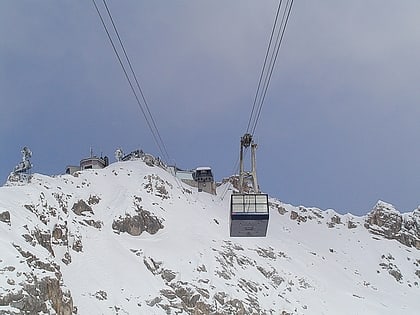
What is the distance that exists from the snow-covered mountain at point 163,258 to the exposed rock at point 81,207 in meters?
0.20

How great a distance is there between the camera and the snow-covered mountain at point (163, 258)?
5244 cm

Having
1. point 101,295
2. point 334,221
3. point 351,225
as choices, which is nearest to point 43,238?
point 101,295

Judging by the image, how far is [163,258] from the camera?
77438 millimetres

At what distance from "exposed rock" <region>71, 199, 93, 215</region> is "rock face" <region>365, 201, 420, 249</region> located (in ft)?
268

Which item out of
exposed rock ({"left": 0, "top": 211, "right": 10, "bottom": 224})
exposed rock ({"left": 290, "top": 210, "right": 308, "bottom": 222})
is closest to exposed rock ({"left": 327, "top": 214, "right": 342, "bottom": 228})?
exposed rock ({"left": 290, "top": 210, "right": 308, "bottom": 222})

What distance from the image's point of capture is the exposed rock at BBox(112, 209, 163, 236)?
84.5 meters

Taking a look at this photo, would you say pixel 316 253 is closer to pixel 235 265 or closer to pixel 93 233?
pixel 235 265

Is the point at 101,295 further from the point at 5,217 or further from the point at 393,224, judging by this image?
the point at 393,224

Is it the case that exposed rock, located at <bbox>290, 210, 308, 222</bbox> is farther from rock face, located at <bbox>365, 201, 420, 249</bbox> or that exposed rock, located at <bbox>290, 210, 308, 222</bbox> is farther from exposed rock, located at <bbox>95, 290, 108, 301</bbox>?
exposed rock, located at <bbox>95, 290, 108, 301</bbox>

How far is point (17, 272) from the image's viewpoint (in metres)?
42.3

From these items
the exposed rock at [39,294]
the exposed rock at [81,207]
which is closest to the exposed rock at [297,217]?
the exposed rock at [81,207]

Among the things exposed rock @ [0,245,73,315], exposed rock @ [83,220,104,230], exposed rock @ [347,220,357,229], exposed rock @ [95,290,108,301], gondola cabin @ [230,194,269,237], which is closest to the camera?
gondola cabin @ [230,194,269,237]

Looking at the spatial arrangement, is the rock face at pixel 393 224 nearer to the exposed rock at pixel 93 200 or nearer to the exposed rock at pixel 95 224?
the exposed rock at pixel 93 200

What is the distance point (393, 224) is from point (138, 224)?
81389 mm
